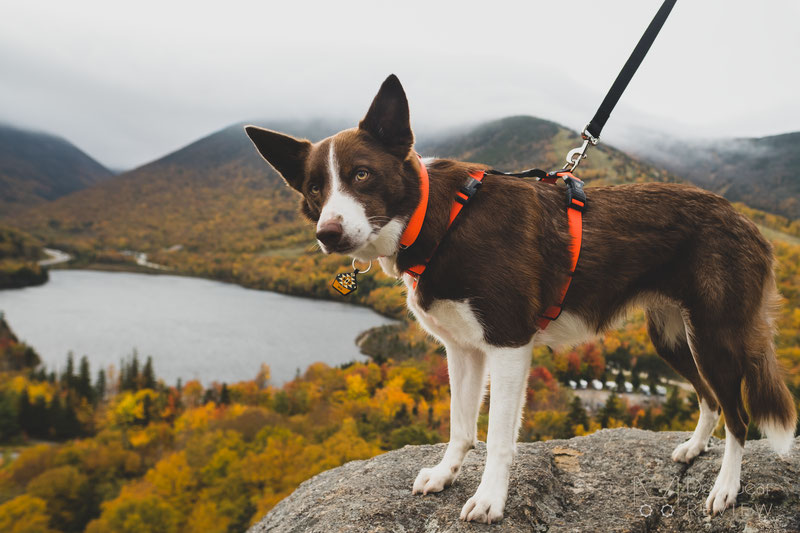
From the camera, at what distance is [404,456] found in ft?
17.8

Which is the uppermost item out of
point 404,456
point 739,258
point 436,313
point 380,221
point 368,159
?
point 368,159

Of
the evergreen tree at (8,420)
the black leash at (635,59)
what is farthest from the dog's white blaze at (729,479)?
the evergreen tree at (8,420)

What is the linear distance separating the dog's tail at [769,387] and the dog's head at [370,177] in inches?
116

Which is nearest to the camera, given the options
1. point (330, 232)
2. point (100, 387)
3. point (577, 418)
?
point (330, 232)

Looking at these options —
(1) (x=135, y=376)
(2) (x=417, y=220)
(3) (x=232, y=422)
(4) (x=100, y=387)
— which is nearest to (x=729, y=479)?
(2) (x=417, y=220)

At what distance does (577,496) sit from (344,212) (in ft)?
11.2

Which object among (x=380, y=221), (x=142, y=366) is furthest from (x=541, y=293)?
(x=142, y=366)

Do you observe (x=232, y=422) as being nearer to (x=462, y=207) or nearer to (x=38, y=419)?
(x=38, y=419)

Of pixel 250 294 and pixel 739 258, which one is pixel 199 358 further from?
pixel 739 258

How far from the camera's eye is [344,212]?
3.05 meters

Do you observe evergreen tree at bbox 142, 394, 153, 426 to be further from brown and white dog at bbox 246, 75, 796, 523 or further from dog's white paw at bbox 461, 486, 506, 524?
dog's white paw at bbox 461, 486, 506, 524

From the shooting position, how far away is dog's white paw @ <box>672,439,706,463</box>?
4.61m

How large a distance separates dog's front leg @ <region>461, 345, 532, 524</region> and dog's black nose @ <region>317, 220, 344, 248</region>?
1.40 meters

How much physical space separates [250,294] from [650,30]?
638 ft
